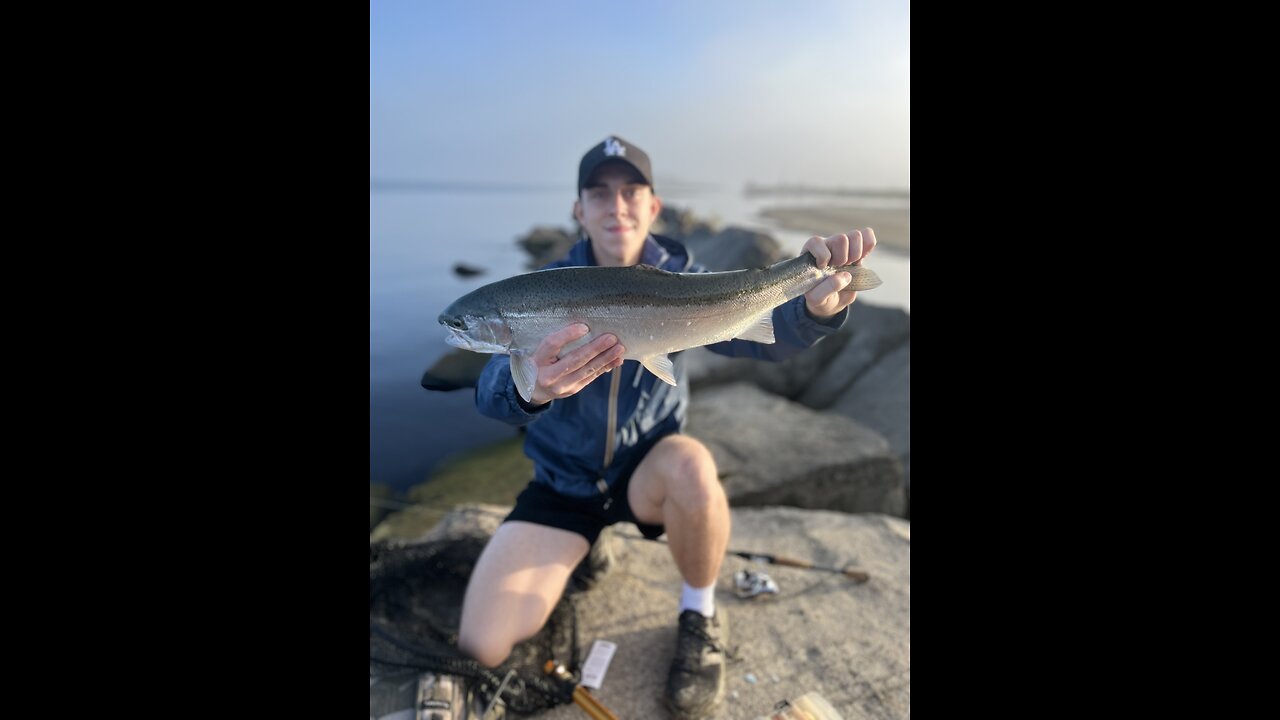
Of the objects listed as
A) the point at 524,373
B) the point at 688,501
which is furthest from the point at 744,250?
the point at 524,373

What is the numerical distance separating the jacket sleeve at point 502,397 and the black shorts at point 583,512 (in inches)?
32.6

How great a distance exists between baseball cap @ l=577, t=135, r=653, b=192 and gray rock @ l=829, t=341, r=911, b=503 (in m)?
4.86

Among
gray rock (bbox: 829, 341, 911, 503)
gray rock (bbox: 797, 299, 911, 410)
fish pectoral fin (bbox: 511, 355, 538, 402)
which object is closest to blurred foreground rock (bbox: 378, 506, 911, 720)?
fish pectoral fin (bbox: 511, 355, 538, 402)

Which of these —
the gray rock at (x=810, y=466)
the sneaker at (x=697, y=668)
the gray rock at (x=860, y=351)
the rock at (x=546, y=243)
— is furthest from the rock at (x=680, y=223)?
the sneaker at (x=697, y=668)

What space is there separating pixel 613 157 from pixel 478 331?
1356 millimetres

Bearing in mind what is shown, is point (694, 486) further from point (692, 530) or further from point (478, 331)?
point (478, 331)

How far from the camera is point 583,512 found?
3781mm
